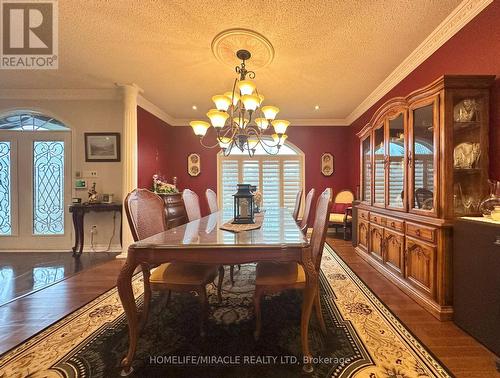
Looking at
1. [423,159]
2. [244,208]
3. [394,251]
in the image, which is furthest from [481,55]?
[244,208]

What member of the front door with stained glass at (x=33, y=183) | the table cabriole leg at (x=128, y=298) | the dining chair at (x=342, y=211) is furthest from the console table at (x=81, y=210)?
the dining chair at (x=342, y=211)

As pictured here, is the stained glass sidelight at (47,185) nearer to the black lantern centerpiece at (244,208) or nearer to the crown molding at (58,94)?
the crown molding at (58,94)

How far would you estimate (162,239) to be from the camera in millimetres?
1406

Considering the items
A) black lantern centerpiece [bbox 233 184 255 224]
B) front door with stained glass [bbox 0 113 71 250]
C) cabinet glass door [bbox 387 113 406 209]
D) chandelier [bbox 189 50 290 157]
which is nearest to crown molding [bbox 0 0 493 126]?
front door with stained glass [bbox 0 113 71 250]

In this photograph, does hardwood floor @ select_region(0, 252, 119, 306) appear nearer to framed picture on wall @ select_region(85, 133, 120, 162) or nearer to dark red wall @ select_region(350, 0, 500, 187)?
framed picture on wall @ select_region(85, 133, 120, 162)

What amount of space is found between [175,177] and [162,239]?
3.92 metres

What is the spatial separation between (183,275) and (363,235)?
2.95 metres

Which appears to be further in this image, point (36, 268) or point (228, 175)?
point (228, 175)

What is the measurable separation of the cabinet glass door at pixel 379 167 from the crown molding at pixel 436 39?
2.53 feet

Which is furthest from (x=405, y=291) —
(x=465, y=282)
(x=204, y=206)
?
(x=204, y=206)

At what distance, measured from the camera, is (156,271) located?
1.76 metres

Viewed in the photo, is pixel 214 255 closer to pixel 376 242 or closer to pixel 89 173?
pixel 376 242

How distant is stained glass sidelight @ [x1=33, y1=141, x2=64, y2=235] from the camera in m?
3.90

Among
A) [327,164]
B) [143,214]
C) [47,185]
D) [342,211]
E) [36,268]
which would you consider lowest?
[36,268]
